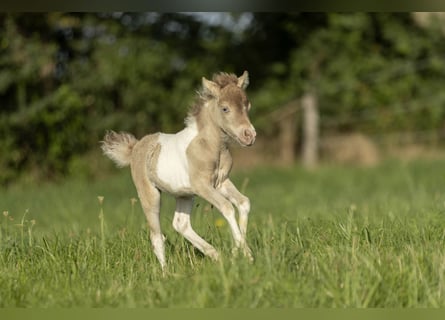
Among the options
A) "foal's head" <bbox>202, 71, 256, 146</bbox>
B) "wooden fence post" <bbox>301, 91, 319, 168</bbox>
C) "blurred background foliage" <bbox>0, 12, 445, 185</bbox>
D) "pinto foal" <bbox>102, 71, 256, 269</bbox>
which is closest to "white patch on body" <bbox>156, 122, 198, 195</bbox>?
"pinto foal" <bbox>102, 71, 256, 269</bbox>

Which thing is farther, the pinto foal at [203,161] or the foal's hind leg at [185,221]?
the foal's hind leg at [185,221]

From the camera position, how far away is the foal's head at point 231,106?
4266 mm

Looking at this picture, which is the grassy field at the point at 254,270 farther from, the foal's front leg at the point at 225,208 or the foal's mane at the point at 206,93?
the foal's mane at the point at 206,93

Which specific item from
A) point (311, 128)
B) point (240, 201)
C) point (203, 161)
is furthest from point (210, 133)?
point (311, 128)

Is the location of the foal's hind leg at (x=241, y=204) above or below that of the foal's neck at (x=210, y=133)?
below

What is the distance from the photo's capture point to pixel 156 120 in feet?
54.1

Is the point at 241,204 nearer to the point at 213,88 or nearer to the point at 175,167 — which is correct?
the point at 175,167

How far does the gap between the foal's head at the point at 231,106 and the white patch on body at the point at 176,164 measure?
0.80ft

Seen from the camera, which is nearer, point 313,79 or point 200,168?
point 200,168

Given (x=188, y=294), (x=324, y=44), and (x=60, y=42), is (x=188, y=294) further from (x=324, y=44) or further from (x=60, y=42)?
(x=324, y=44)

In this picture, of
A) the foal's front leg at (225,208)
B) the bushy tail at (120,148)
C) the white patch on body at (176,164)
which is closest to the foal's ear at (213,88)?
the white patch on body at (176,164)

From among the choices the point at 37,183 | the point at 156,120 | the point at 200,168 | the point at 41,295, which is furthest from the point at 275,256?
the point at 156,120

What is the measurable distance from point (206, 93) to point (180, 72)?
12704 mm

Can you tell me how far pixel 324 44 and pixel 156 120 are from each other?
15.0 ft
